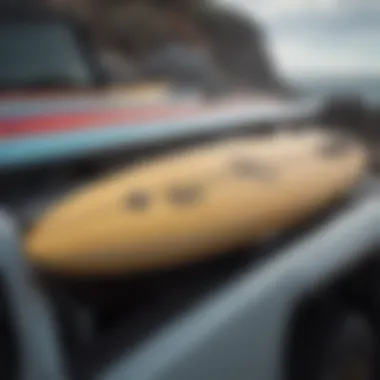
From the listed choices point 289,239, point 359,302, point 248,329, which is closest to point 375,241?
point 359,302

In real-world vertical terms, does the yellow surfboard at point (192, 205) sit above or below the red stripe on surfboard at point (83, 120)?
below

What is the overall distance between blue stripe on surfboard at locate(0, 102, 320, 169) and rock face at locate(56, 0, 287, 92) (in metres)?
0.11

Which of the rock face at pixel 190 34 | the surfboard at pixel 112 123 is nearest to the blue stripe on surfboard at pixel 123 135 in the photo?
the surfboard at pixel 112 123

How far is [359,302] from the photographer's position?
2.32m

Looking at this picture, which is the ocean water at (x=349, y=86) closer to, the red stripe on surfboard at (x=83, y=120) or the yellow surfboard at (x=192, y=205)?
the yellow surfboard at (x=192, y=205)

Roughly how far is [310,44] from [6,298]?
1014 mm

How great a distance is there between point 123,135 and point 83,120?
92mm

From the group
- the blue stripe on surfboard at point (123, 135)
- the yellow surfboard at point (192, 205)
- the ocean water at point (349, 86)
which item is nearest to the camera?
the yellow surfboard at point (192, 205)

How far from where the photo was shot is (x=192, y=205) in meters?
1.79

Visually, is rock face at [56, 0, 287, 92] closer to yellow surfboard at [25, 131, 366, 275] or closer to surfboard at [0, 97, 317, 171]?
surfboard at [0, 97, 317, 171]

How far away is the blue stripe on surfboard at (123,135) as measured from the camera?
1786mm

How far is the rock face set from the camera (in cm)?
228

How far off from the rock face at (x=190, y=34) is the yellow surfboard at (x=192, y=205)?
214 millimetres

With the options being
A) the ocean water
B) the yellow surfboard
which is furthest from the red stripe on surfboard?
the ocean water
